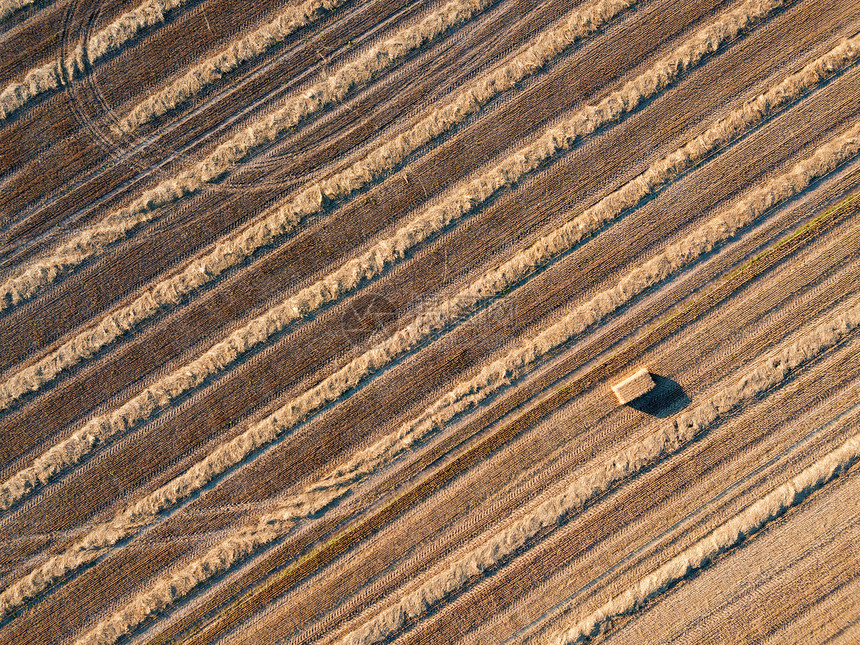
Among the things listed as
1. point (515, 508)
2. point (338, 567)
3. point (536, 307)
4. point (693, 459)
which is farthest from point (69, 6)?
point (693, 459)

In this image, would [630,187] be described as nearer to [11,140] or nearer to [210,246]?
[210,246]

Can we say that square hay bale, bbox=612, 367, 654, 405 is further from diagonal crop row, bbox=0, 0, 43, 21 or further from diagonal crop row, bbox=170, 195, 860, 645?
diagonal crop row, bbox=0, 0, 43, 21

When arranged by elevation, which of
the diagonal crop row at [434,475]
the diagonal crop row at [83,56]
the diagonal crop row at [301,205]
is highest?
the diagonal crop row at [83,56]

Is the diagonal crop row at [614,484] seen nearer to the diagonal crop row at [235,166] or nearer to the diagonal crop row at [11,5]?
the diagonal crop row at [235,166]

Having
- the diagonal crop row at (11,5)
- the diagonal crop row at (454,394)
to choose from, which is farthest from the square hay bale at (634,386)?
the diagonal crop row at (11,5)

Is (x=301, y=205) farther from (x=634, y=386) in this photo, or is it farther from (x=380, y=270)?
(x=634, y=386)

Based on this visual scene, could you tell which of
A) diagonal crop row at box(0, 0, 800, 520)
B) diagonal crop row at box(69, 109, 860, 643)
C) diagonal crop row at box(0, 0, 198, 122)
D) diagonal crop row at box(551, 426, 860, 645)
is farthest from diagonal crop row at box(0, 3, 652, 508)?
diagonal crop row at box(551, 426, 860, 645)

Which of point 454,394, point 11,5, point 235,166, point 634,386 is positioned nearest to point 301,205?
point 235,166
